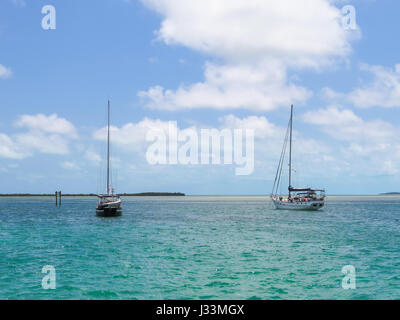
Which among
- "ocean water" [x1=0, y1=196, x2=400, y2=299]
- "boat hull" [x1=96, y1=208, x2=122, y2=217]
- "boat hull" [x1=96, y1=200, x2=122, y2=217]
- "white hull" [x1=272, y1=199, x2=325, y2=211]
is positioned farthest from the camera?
"white hull" [x1=272, y1=199, x2=325, y2=211]

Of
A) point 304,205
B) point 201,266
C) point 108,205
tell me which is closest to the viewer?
point 201,266

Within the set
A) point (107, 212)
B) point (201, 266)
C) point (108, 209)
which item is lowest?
point (107, 212)

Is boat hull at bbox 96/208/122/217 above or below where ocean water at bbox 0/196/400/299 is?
below

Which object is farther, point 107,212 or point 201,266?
point 107,212

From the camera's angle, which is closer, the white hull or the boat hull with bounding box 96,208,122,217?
the boat hull with bounding box 96,208,122,217

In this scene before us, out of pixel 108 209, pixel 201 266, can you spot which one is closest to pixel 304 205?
pixel 108 209

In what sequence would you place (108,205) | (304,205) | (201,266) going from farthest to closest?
(304,205)
(108,205)
(201,266)

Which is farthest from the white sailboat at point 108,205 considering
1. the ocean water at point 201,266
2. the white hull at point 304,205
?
the white hull at point 304,205

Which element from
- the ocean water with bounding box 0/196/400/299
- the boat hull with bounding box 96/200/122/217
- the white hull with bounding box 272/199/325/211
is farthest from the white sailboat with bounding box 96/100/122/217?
the white hull with bounding box 272/199/325/211

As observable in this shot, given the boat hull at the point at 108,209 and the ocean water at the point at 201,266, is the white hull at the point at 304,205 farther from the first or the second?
the ocean water at the point at 201,266

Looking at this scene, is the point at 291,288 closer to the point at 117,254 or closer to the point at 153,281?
the point at 153,281

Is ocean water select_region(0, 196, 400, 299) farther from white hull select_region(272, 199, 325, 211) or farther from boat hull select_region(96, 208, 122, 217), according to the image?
white hull select_region(272, 199, 325, 211)

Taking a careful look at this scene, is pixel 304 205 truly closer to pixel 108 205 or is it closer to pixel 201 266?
pixel 108 205
